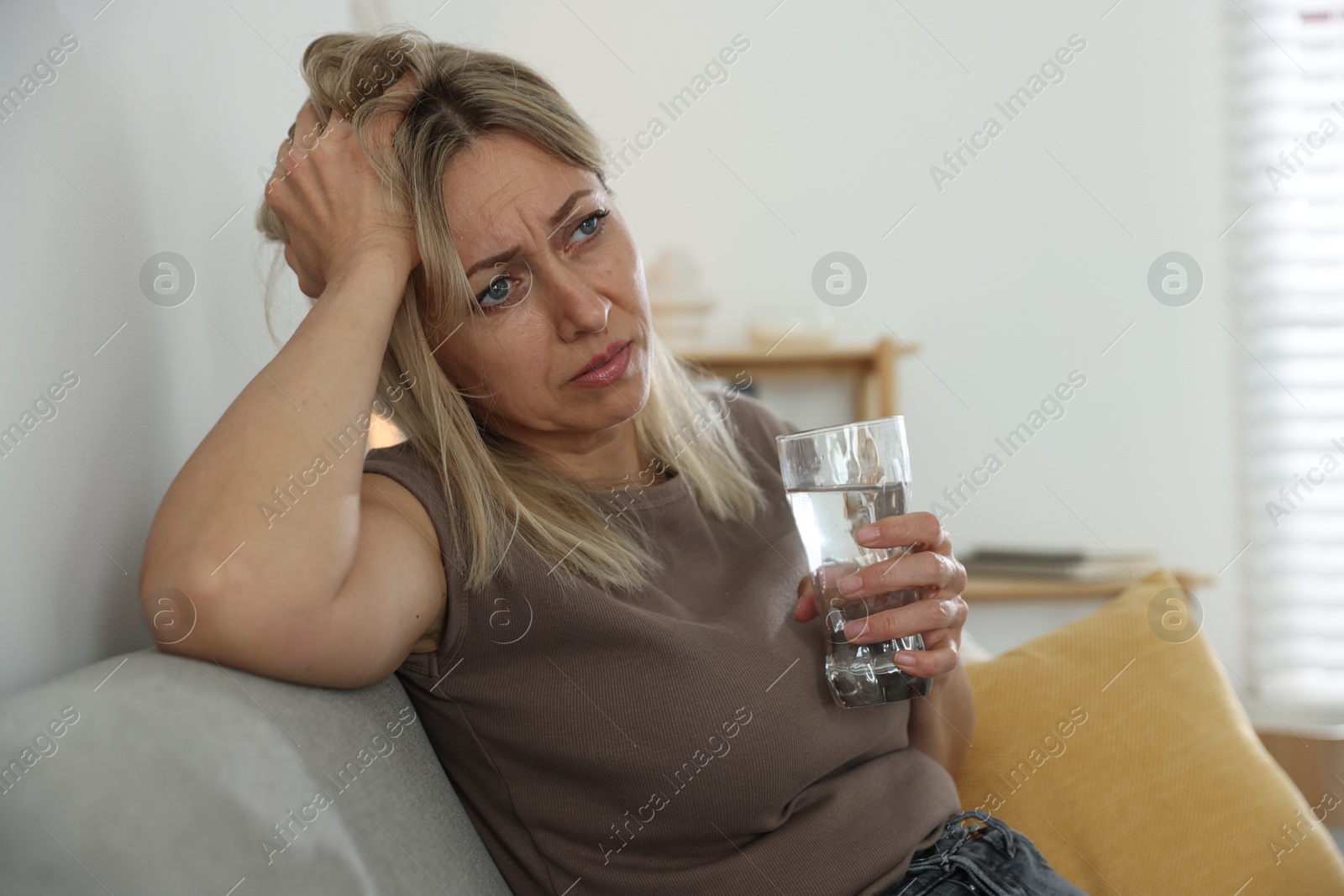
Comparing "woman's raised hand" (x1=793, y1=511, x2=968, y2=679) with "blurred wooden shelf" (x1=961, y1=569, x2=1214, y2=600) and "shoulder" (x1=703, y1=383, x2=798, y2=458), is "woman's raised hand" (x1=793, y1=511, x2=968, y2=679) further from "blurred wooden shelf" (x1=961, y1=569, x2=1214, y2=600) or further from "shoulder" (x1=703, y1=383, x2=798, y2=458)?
"blurred wooden shelf" (x1=961, y1=569, x2=1214, y2=600)

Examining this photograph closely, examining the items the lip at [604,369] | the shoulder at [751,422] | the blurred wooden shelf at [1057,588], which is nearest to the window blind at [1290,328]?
the blurred wooden shelf at [1057,588]

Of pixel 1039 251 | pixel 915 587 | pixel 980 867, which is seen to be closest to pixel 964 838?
pixel 980 867

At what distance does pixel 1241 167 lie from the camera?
2.65m

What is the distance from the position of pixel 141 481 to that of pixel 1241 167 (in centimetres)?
278

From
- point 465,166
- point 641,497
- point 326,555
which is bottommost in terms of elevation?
point 641,497

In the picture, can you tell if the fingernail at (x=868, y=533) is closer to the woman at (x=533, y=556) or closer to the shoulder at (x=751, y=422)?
the woman at (x=533, y=556)

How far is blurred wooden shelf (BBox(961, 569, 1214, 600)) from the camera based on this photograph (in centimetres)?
245

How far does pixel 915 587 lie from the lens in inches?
36.3

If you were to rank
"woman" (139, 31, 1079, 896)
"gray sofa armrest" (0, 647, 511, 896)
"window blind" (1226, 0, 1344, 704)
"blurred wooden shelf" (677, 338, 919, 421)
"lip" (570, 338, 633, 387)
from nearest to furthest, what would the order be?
1. "gray sofa armrest" (0, 647, 511, 896)
2. "woman" (139, 31, 1079, 896)
3. "lip" (570, 338, 633, 387)
4. "blurred wooden shelf" (677, 338, 919, 421)
5. "window blind" (1226, 0, 1344, 704)

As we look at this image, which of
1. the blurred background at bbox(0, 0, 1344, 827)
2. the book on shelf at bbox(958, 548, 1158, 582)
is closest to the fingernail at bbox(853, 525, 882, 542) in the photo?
the blurred background at bbox(0, 0, 1344, 827)

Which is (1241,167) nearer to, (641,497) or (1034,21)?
(1034,21)

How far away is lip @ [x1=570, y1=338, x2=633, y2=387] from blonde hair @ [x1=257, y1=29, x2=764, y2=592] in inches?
3.2

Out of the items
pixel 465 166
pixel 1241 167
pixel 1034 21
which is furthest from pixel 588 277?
pixel 1241 167

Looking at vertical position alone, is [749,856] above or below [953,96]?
below
